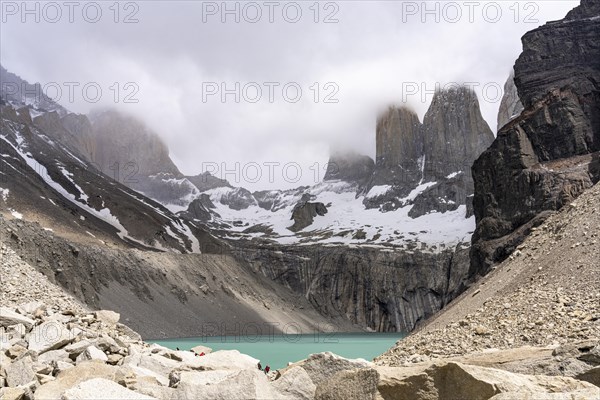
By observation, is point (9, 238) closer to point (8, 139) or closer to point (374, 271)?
point (8, 139)

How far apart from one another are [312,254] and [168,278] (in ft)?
245

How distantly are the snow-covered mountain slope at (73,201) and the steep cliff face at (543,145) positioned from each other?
245 feet

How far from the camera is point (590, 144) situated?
197 feet

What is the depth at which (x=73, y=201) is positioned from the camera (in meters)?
149

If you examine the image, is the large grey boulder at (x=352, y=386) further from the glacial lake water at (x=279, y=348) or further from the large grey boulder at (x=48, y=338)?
the glacial lake water at (x=279, y=348)

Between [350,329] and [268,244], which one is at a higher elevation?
[268,244]

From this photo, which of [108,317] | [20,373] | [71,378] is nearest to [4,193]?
[108,317]

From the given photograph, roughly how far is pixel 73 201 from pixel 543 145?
115m

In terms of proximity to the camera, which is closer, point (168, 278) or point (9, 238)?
point (9, 238)

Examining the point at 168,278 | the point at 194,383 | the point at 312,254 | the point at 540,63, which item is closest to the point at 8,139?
the point at 168,278

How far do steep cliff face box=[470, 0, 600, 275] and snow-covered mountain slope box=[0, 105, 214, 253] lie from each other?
7464 cm

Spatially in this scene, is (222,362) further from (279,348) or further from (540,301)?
(279,348)

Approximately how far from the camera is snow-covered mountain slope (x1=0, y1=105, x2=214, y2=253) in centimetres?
11569

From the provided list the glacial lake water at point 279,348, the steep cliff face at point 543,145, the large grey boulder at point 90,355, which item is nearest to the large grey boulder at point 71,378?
the large grey boulder at point 90,355
